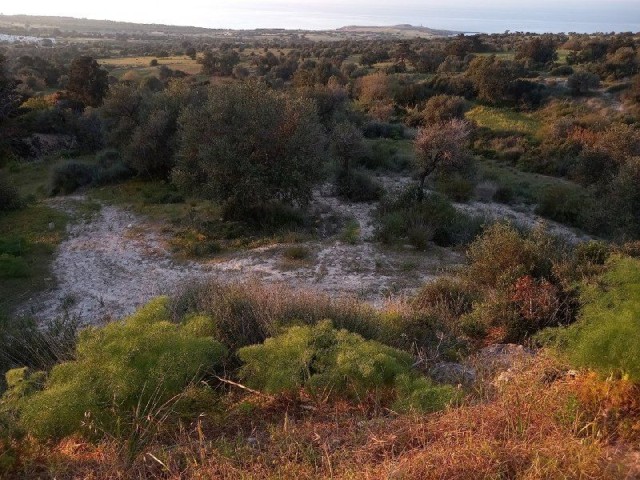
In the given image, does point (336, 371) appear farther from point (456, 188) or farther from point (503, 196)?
point (503, 196)

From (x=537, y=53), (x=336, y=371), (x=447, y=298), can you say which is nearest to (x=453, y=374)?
(x=336, y=371)

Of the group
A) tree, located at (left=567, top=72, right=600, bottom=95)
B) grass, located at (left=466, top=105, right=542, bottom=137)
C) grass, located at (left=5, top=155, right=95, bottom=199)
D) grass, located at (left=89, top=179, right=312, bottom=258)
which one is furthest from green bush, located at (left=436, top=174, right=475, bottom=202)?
tree, located at (left=567, top=72, right=600, bottom=95)

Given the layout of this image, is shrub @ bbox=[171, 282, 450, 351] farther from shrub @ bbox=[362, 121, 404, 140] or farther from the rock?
shrub @ bbox=[362, 121, 404, 140]

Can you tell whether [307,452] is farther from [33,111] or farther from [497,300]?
[33,111]

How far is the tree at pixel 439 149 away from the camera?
17.9m

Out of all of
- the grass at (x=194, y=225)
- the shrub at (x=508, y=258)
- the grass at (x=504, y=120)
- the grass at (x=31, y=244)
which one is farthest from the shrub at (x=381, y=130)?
the shrub at (x=508, y=258)

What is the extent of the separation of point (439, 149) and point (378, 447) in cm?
1525

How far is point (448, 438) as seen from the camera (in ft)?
12.5

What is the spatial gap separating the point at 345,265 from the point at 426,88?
30593 millimetres

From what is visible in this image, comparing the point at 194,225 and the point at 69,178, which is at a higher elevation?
the point at 194,225

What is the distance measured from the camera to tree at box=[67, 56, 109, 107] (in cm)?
3412

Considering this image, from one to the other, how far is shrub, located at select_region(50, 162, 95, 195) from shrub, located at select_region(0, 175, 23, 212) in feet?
11.8

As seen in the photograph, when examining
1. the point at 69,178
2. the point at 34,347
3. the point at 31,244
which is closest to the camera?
the point at 34,347

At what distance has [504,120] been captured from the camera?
34.4 metres
